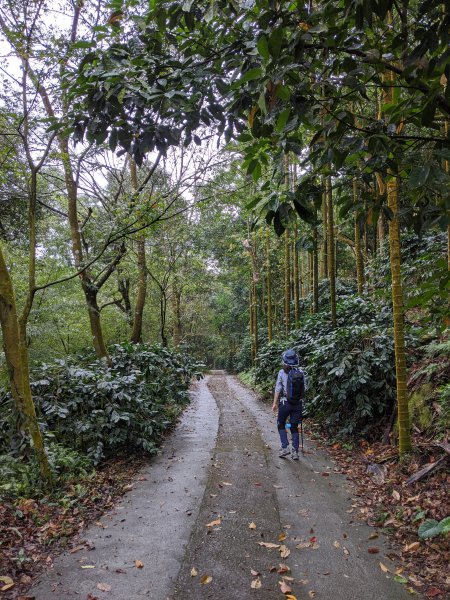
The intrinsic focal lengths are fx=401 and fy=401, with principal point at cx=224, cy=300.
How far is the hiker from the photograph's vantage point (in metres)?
6.43

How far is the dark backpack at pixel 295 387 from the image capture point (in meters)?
6.43

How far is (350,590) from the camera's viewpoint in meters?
3.03

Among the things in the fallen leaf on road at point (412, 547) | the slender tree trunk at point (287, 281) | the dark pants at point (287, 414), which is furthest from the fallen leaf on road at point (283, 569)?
the slender tree trunk at point (287, 281)

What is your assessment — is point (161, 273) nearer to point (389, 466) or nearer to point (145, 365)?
point (145, 365)

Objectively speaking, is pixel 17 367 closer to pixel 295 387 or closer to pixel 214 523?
pixel 214 523

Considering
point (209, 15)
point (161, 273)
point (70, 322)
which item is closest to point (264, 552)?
point (209, 15)

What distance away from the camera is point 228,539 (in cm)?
379

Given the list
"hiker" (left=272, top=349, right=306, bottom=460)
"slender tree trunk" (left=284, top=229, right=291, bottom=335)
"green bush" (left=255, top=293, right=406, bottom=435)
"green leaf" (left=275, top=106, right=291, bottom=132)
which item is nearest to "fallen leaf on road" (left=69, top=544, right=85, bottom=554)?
"hiker" (left=272, top=349, right=306, bottom=460)

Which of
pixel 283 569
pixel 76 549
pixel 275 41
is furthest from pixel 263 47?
pixel 76 549

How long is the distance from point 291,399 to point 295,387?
0.67 ft

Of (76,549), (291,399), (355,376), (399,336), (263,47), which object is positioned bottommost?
(76,549)

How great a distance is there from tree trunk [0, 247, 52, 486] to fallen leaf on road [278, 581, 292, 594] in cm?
308

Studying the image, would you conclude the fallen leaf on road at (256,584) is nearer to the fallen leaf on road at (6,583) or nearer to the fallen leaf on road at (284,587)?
the fallen leaf on road at (284,587)

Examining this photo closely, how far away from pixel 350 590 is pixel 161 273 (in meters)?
12.7
